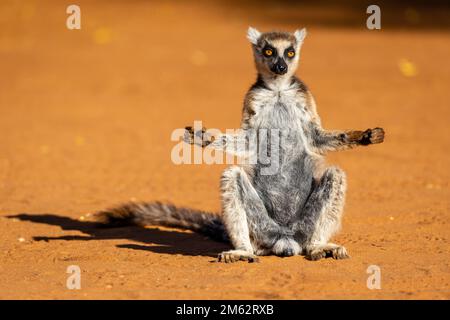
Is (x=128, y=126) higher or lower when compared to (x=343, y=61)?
lower

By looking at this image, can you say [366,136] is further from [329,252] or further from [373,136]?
[329,252]

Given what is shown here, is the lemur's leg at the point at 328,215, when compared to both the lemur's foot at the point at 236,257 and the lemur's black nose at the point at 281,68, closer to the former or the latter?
the lemur's foot at the point at 236,257

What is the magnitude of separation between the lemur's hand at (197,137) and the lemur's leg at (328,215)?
1180 millimetres

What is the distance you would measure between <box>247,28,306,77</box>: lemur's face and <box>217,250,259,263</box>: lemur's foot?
1.82 m

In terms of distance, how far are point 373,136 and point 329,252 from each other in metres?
1.16

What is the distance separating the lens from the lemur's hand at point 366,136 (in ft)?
23.3

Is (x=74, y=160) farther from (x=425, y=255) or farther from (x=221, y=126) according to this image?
(x=425, y=255)

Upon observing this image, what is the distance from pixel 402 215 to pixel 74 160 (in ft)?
19.1

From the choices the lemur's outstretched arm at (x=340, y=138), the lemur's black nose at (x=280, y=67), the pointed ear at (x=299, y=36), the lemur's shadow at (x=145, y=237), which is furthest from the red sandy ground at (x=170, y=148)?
the pointed ear at (x=299, y=36)

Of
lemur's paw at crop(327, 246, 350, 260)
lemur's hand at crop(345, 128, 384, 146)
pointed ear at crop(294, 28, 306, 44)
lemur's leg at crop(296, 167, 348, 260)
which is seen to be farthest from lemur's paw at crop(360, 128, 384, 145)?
pointed ear at crop(294, 28, 306, 44)

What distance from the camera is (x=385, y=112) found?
53.6 ft

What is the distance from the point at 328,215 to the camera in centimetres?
750

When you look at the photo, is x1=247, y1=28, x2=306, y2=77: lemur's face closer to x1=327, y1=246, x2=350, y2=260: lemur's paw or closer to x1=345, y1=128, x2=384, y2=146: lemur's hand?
x1=345, y1=128, x2=384, y2=146: lemur's hand

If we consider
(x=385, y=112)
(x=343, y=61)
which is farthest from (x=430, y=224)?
(x=343, y=61)
